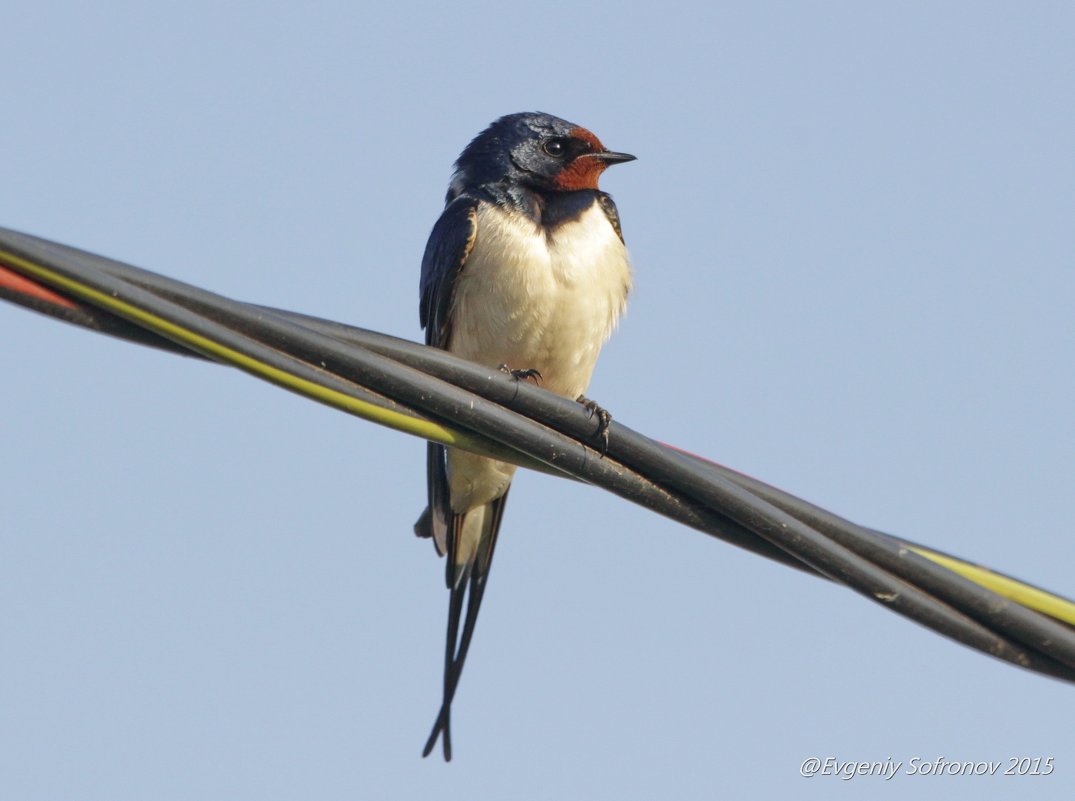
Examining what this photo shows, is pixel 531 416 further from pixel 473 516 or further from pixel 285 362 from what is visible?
pixel 473 516

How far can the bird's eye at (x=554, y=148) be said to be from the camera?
4805 mm

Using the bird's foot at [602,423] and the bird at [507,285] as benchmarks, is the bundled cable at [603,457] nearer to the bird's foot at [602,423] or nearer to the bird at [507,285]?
the bird's foot at [602,423]

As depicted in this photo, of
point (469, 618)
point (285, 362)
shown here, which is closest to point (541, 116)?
point (469, 618)

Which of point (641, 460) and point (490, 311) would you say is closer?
point (641, 460)

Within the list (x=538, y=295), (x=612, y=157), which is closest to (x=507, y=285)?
(x=538, y=295)

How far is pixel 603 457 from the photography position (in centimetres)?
239

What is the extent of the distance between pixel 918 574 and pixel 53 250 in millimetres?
1256

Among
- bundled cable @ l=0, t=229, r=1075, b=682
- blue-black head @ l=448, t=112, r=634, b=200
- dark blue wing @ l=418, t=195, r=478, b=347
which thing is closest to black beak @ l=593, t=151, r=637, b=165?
blue-black head @ l=448, t=112, r=634, b=200

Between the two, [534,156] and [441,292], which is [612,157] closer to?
[534,156]

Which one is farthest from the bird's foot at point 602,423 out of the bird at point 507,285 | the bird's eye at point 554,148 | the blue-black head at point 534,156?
the bird's eye at point 554,148

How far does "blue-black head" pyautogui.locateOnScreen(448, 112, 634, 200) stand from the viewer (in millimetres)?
→ 4703

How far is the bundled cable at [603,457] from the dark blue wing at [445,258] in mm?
2044

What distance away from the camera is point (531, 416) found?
239 cm

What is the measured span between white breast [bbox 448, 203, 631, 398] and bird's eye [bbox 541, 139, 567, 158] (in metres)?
0.33
